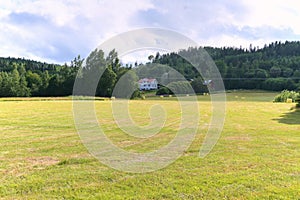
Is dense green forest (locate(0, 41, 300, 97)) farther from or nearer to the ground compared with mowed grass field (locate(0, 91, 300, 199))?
farther from the ground

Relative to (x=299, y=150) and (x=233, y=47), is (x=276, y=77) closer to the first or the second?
(x=233, y=47)

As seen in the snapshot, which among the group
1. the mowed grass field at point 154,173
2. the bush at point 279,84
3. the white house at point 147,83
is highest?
the bush at point 279,84

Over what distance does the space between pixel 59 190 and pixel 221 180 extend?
330cm

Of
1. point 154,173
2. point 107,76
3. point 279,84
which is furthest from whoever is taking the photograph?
point 279,84

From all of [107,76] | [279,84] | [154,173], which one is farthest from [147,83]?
[279,84]

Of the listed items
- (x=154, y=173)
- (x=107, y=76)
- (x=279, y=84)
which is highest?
(x=107, y=76)

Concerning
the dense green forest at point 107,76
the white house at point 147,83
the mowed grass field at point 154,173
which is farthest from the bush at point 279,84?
the mowed grass field at point 154,173

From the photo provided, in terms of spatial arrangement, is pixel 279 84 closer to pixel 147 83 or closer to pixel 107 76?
pixel 147 83

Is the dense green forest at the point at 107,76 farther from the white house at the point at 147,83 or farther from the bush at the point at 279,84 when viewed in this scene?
the white house at the point at 147,83

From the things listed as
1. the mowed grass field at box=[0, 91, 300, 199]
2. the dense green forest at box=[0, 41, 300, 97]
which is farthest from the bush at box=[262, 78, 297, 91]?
the mowed grass field at box=[0, 91, 300, 199]

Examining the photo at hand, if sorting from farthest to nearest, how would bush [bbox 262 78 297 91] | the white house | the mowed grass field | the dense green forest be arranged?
1. bush [bbox 262 78 297 91]
2. the dense green forest
3. the white house
4. the mowed grass field

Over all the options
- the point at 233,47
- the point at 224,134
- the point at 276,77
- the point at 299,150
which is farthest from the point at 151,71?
the point at 233,47

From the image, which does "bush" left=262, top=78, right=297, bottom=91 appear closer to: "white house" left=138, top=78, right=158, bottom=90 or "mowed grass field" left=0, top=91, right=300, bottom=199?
"white house" left=138, top=78, right=158, bottom=90

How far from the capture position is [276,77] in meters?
78.8
